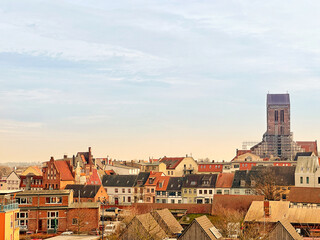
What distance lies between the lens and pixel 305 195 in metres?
94.9

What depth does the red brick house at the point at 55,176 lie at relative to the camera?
375ft

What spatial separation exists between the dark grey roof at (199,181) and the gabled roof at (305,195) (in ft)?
74.5

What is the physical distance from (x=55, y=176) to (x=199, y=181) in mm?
30977

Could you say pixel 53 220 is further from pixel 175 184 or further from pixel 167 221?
pixel 175 184

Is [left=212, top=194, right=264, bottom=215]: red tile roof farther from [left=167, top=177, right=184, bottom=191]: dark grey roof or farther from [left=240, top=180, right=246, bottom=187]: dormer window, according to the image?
[left=167, top=177, right=184, bottom=191]: dark grey roof

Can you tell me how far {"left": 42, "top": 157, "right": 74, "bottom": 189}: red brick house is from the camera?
11425cm

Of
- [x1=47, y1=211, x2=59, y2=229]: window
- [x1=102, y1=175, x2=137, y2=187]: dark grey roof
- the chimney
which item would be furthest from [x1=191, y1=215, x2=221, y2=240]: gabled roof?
[x1=102, y1=175, x2=137, y2=187]: dark grey roof

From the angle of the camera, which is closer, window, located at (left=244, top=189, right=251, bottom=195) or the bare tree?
the bare tree

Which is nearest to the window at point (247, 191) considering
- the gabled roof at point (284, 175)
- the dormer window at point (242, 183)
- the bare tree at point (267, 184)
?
the bare tree at point (267, 184)

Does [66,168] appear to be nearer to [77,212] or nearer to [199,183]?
[199,183]

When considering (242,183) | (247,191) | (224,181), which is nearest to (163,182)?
(224,181)

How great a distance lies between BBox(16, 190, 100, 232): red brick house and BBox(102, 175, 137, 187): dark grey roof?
4533cm

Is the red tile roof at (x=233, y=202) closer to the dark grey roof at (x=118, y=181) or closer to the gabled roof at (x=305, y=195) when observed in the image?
the gabled roof at (x=305, y=195)

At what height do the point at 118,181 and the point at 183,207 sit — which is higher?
the point at 118,181
